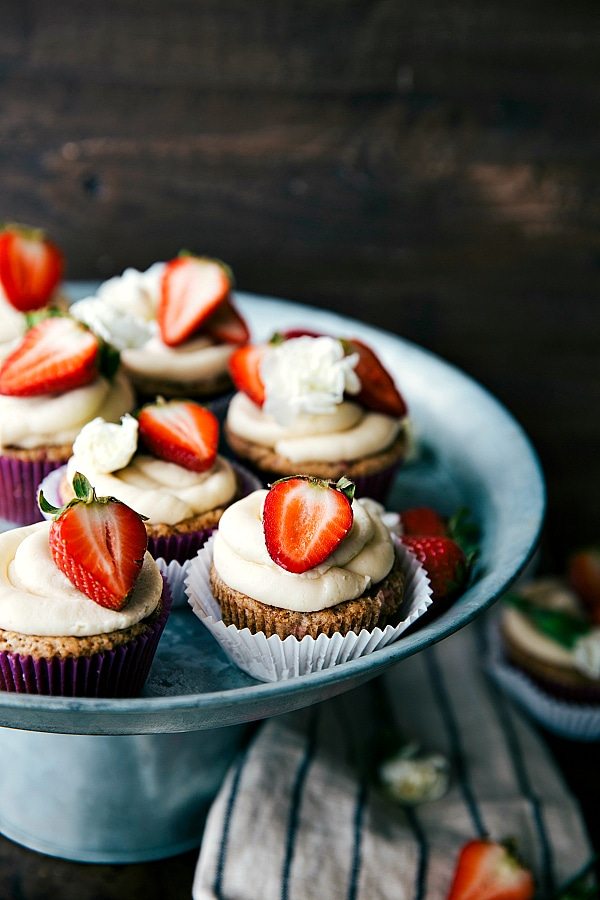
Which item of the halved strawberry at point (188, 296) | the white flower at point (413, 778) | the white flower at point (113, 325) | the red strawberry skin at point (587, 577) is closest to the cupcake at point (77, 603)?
the white flower at point (113, 325)

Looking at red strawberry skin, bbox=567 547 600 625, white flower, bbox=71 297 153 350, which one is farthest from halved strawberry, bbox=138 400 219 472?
red strawberry skin, bbox=567 547 600 625

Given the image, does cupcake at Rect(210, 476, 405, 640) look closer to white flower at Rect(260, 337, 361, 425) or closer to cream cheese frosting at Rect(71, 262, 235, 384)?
white flower at Rect(260, 337, 361, 425)

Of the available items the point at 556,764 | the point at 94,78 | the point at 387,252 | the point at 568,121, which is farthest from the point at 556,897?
the point at 94,78

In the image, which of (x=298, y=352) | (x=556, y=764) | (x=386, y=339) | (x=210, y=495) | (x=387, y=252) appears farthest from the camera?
(x=387, y=252)

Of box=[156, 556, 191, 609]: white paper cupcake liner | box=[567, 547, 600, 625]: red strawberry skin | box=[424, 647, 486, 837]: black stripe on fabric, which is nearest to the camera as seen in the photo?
box=[156, 556, 191, 609]: white paper cupcake liner

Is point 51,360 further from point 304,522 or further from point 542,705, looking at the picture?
point 542,705

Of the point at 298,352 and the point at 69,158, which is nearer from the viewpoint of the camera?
the point at 298,352

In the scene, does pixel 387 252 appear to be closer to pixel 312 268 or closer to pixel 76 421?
pixel 312 268
